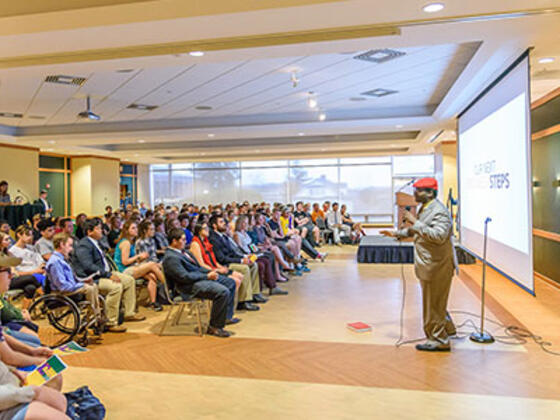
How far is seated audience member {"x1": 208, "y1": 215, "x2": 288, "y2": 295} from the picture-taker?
6137 mm

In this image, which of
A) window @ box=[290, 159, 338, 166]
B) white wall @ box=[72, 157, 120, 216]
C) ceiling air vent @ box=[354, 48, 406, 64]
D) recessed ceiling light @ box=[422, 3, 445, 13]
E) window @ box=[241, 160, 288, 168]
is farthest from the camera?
window @ box=[241, 160, 288, 168]

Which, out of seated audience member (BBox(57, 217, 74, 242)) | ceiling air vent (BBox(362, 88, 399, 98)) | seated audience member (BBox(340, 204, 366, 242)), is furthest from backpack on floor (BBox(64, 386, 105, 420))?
seated audience member (BBox(340, 204, 366, 242))

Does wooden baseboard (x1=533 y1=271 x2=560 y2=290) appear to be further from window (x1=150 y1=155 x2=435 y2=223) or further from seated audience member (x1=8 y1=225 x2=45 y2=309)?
window (x1=150 y1=155 x2=435 y2=223)

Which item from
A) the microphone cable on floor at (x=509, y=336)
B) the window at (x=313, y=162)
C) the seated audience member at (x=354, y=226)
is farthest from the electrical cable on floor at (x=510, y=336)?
the window at (x=313, y=162)

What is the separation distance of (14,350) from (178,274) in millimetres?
2112

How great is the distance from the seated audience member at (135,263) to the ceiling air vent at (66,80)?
96.2 inches

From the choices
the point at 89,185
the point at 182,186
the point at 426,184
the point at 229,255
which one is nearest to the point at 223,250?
the point at 229,255

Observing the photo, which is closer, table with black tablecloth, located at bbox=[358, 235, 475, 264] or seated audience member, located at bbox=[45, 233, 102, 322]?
seated audience member, located at bbox=[45, 233, 102, 322]

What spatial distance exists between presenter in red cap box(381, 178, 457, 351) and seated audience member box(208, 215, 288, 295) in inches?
99.8

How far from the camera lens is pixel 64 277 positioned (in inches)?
174

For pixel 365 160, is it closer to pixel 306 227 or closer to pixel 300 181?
pixel 300 181

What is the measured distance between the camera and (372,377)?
3641 mm

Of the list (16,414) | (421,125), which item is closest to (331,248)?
(421,125)

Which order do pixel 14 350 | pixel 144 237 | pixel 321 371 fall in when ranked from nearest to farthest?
1. pixel 14 350
2. pixel 321 371
3. pixel 144 237
